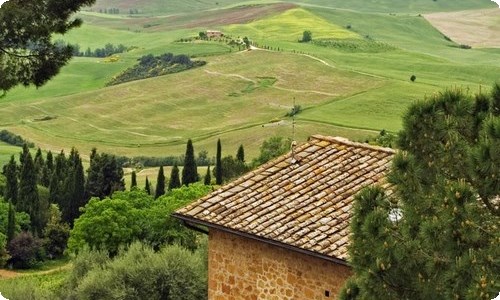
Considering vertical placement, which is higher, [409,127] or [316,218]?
[409,127]

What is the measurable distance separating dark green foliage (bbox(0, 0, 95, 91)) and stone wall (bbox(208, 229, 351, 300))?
3977 millimetres

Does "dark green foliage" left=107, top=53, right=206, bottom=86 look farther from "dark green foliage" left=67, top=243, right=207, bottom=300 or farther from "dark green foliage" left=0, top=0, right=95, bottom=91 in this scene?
"dark green foliage" left=0, top=0, right=95, bottom=91

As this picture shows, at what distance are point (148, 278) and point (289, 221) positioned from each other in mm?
25634

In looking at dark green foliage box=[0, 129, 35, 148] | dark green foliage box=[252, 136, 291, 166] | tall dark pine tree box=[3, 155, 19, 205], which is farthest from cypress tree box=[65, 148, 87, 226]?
dark green foliage box=[0, 129, 35, 148]

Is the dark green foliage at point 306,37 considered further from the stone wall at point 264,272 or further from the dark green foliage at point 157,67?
the stone wall at point 264,272

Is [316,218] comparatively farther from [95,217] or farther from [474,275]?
[95,217]

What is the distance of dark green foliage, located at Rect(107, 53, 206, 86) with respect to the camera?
5723 inches

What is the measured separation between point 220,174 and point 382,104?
37315 millimetres

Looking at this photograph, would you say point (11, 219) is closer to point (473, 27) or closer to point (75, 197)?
point (75, 197)

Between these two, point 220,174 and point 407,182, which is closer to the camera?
point 407,182

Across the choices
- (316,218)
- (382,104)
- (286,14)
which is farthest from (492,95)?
(286,14)

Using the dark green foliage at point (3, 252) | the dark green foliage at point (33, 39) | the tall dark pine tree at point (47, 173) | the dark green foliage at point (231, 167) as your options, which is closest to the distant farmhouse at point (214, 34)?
the tall dark pine tree at point (47, 173)

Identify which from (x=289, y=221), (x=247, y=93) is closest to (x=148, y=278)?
(x=289, y=221)

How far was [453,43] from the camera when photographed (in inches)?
6471
